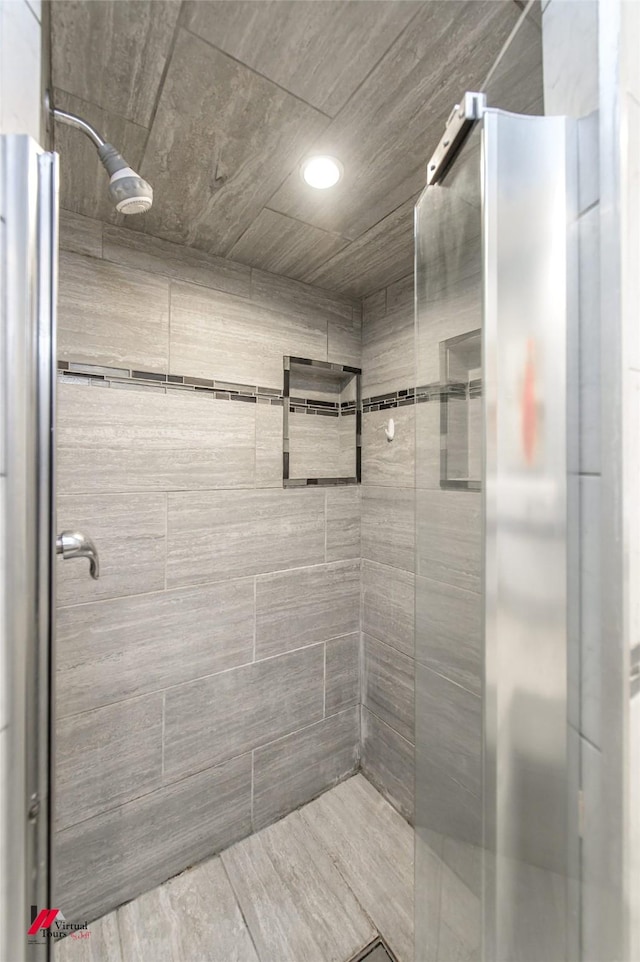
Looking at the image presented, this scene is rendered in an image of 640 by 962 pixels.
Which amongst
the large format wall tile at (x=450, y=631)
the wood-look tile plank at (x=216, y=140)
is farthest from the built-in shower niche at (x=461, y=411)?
the wood-look tile plank at (x=216, y=140)

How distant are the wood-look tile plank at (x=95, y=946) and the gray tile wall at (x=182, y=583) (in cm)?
5

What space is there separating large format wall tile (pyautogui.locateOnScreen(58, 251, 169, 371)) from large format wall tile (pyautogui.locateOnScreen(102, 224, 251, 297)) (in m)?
0.04

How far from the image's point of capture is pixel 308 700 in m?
1.73

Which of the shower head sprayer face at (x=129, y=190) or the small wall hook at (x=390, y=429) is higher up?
the shower head sprayer face at (x=129, y=190)

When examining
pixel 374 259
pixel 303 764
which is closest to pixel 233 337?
pixel 374 259

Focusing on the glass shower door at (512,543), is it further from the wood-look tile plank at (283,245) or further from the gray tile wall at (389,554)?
the gray tile wall at (389,554)

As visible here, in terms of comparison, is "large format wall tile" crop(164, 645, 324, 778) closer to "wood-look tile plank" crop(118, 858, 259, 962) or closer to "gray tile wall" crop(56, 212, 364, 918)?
"gray tile wall" crop(56, 212, 364, 918)

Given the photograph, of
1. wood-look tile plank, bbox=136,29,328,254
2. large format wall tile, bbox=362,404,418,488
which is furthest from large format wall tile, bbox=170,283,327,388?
large format wall tile, bbox=362,404,418,488

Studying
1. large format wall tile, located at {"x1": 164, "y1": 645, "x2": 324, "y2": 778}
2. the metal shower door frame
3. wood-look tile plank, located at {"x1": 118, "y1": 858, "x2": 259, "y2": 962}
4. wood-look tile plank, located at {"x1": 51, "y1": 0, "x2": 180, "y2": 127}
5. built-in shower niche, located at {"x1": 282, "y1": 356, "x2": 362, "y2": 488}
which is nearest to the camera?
the metal shower door frame

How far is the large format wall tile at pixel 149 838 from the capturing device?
4.10 feet

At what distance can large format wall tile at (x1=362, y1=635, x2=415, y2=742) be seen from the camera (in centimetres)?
166

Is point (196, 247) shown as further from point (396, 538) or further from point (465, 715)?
point (465, 715)

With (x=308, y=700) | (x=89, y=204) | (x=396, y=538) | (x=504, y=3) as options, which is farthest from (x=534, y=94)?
(x=308, y=700)

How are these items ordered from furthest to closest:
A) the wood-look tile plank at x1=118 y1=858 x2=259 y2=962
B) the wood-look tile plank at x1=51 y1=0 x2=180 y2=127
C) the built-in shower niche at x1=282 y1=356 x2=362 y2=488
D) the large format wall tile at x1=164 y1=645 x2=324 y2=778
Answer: the built-in shower niche at x1=282 y1=356 x2=362 y2=488 → the large format wall tile at x1=164 y1=645 x2=324 y2=778 → the wood-look tile plank at x1=118 y1=858 x2=259 y2=962 → the wood-look tile plank at x1=51 y1=0 x2=180 y2=127
